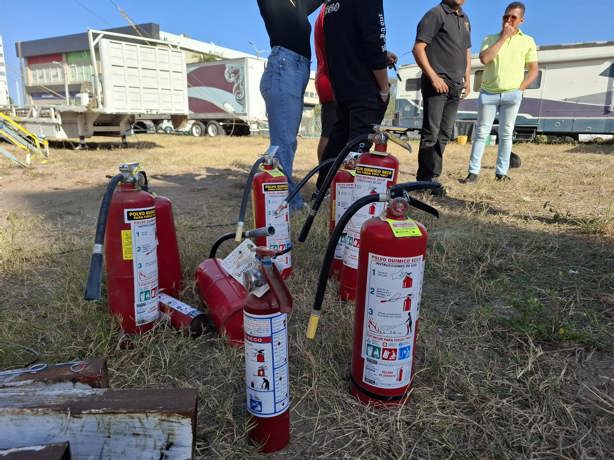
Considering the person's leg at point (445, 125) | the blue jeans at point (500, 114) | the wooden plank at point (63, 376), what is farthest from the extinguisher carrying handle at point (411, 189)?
the blue jeans at point (500, 114)

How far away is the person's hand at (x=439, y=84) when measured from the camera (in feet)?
12.8

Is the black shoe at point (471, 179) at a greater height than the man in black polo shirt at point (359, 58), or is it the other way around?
the man in black polo shirt at point (359, 58)

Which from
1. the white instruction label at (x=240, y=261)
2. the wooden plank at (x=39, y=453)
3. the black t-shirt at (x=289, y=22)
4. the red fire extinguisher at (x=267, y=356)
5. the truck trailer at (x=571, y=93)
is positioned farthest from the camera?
the truck trailer at (x=571, y=93)

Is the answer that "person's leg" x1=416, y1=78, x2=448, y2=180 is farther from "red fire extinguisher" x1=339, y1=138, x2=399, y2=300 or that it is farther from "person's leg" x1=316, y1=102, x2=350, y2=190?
"red fire extinguisher" x1=339, y1=138, x2=399, y2=300

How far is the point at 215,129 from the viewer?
→ 18.1 meters

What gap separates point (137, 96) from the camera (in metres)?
10.6

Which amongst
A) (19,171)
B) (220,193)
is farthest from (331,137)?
(19,171)

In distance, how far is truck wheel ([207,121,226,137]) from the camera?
18000 millimetres

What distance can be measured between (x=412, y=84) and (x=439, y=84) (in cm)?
1334

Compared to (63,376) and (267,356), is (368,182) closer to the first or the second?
(267,356)

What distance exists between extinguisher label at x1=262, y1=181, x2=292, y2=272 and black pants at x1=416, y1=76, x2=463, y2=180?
7.96ft

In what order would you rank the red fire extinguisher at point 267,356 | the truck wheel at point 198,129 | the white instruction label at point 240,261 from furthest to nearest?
the truck wheel at point 198,129
the white instruction label at point 240,261
the red fire extinguisher at point 267,356

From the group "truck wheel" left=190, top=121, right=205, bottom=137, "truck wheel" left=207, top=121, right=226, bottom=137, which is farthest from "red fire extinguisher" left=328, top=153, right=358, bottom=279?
"truck wheel" left=190, top=121, right=205, bottom=137

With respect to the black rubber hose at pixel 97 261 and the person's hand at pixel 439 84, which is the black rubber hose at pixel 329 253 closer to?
the black rubber hose at pixel 97 261
